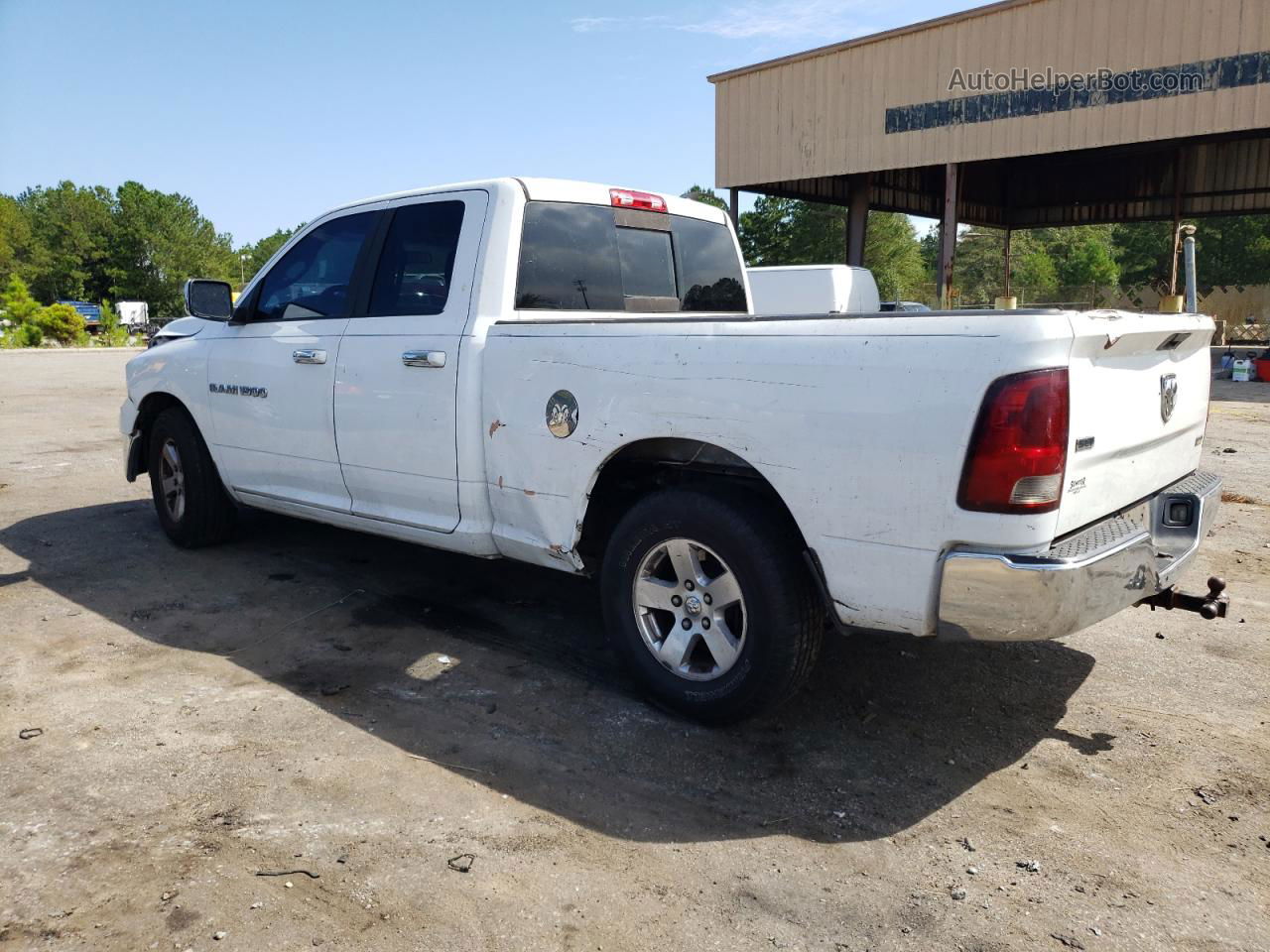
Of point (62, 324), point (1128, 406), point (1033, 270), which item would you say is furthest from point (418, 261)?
point (1033, 270)

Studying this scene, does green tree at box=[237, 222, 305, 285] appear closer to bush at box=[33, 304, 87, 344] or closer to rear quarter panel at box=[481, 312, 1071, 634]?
bush at box=[33, 304, 87, 344]

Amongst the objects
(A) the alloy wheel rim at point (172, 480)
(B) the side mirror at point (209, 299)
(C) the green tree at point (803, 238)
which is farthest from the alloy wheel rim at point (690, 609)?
(C) the green tree at point (803, 238)

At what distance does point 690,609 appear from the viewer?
12.1 ft

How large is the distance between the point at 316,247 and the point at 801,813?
3788 millimetres

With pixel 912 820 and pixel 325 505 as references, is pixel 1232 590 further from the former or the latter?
pixel 325 505

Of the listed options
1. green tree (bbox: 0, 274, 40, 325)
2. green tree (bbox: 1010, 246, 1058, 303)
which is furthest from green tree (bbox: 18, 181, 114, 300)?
green tree (bbox: 1010, 246, 1058, 303)

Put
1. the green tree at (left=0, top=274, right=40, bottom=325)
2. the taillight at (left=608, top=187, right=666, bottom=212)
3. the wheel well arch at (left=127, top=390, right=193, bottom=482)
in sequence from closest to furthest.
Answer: the taillight at (left=608, top=187, right=666, bottom=212), the wheel well arch at (left=127, top=390, right=193, bottom=482), the green tree at (left=0, top=274, right=40, bottom=325)

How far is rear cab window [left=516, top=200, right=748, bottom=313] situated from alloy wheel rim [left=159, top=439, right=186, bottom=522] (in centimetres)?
286

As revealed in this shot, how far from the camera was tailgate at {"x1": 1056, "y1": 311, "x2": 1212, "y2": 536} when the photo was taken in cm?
292

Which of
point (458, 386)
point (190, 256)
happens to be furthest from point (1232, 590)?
point (190, 256)

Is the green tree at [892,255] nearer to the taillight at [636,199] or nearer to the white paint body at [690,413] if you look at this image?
the taillight at [636,199]

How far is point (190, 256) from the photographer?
297ft

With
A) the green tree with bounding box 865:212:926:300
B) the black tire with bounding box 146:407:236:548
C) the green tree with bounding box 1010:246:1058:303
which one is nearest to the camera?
the black tire with bounding box 146:407:236:548

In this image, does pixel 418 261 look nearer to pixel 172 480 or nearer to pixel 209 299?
pixel 209 299
